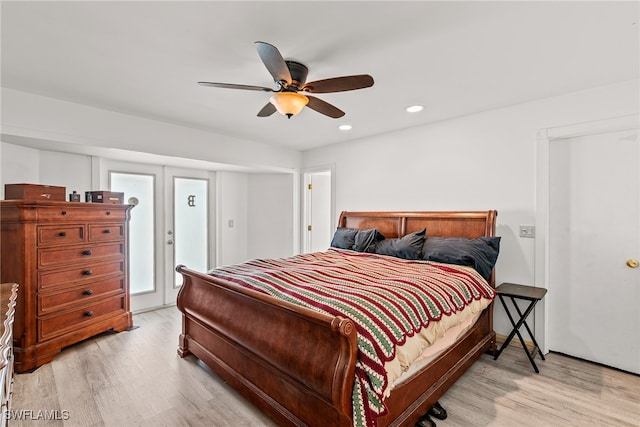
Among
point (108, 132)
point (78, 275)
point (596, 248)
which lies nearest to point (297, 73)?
point (108, 132)

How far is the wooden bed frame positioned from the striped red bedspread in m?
0.09

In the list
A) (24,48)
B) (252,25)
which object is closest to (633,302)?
(252,25)

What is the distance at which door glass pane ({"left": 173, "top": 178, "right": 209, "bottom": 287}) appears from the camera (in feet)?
14.7

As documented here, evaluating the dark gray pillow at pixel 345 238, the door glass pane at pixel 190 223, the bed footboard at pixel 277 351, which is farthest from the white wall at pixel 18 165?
the dark gray pillow at pixel 345 238

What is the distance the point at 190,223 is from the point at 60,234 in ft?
6.21

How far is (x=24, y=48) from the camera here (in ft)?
6.51

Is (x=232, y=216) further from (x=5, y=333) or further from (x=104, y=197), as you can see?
(x=5, y=333)

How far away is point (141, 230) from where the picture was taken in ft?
13.4

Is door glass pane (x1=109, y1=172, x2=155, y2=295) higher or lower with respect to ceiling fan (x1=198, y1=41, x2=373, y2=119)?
lower

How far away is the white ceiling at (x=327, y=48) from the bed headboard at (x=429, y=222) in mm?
1147

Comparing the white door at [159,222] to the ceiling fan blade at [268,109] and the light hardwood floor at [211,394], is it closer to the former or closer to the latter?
the light hardwood floor at [211,394]

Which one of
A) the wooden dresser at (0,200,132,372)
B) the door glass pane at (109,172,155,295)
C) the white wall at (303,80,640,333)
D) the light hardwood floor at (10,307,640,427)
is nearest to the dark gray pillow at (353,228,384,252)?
the white wall at (303,80,640,333)

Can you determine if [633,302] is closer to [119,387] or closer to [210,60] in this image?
→ [210,60]

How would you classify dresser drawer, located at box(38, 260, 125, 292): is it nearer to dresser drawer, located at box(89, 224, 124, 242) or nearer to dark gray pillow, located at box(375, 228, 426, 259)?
dresser drawer, located at box(89, 224, 124, 242)
